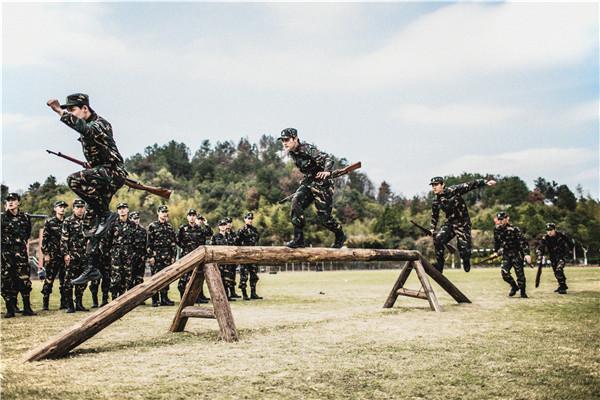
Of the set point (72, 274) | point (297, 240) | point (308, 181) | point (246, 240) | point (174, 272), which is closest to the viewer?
point (174, 272)

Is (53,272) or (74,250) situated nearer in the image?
(74,250)

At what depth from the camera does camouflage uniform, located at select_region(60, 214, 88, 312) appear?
10688 millimetres

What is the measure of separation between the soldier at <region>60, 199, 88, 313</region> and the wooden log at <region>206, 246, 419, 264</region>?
5.27 m

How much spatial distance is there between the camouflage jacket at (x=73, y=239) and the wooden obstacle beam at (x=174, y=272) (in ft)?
17.5

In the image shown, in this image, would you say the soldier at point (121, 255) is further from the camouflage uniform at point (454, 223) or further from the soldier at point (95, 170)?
the camouflage uniform at point (454, 223)

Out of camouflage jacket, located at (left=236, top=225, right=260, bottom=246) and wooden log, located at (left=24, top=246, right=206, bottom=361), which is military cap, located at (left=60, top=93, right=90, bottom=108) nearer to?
wooden log, located at (left=24, top=246, right=206, bottom=361)

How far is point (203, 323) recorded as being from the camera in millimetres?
8484

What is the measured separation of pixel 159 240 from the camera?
1259 centimetres

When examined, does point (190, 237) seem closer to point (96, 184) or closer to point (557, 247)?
point (96, 184)

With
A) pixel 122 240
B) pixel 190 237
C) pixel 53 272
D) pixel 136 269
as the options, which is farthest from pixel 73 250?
pixel 190 237

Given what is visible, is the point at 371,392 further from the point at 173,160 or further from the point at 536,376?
the point at 173,160

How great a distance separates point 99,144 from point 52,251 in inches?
269

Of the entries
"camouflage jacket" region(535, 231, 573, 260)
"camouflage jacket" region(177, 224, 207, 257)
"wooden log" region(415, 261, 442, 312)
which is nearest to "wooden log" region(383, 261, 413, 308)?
"wooden log" region(415, 261, 442, 312)

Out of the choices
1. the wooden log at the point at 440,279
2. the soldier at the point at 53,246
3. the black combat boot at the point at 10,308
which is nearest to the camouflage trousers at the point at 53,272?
the soldier at the point at 53,246
